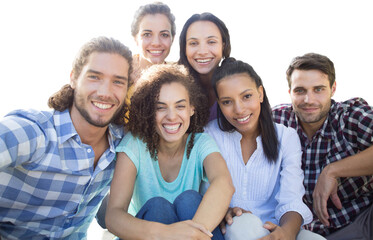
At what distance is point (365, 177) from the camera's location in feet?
8.57

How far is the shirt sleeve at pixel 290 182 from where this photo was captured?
2.21 meters

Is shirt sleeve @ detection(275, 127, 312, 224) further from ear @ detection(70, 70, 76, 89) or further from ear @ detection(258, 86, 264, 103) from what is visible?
ear @ detection(70, 70, 76, 89)

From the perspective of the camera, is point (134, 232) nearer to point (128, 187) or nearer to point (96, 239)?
point (128, 187)

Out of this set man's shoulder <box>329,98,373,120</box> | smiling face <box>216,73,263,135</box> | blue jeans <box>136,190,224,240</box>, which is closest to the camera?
blue jeans <box>136,190,224,240</box>

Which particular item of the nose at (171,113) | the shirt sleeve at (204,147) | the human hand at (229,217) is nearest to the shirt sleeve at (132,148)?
the nose at (171,113)

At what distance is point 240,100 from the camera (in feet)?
7.89

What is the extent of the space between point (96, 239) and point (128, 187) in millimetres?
1395

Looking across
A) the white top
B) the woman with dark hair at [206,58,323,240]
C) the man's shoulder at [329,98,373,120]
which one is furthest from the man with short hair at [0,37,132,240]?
the man's shoulder at [329,98,373,120]

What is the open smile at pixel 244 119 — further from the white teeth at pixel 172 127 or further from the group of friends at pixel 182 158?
the white teeth at pixel 172 127

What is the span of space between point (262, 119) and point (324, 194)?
0.73 m

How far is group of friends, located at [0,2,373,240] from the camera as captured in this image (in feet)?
6.54

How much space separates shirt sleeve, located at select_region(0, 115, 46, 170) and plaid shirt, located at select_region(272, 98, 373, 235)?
203cm

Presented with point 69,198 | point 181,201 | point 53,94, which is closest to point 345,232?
point 181,201

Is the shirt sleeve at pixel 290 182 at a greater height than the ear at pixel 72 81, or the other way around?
the ear at pixel 72 81
